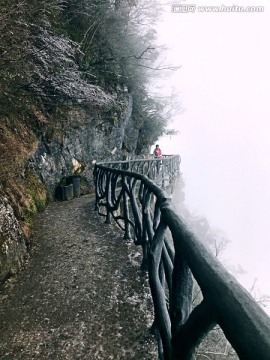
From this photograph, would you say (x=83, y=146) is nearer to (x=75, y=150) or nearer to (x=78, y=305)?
(x=75, y=150)

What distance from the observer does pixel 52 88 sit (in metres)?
8.59

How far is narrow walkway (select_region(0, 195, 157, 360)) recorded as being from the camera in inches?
97.0

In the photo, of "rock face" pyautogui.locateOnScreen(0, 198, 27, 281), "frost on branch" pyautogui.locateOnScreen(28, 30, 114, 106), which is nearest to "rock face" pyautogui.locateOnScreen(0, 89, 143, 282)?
"rock face" pyautogui.locateOnScreen(0, 198, 27, 281)

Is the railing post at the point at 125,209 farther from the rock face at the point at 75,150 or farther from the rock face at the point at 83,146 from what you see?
the rock face at the point at 83,146

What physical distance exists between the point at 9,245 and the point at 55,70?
5669mm

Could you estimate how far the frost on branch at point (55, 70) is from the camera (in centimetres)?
646

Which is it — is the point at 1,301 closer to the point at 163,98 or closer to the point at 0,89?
the point at 0,89

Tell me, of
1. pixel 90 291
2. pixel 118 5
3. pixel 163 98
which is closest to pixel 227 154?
pixel 163 98

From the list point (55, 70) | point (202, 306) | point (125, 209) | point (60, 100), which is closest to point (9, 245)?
point (125, 209)

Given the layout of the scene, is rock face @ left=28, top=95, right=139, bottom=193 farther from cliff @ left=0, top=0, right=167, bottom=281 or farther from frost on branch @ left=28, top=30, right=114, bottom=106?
frost on branch @ left=28, top=30, right=114, bottom=106

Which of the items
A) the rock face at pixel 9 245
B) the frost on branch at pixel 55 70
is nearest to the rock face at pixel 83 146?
the frost on branch at pixel 55 70

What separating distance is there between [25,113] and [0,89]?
2.80 metres

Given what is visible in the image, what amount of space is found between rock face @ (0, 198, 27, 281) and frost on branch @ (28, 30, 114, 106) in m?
3.74

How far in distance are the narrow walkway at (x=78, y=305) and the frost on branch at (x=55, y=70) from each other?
4390 mm
